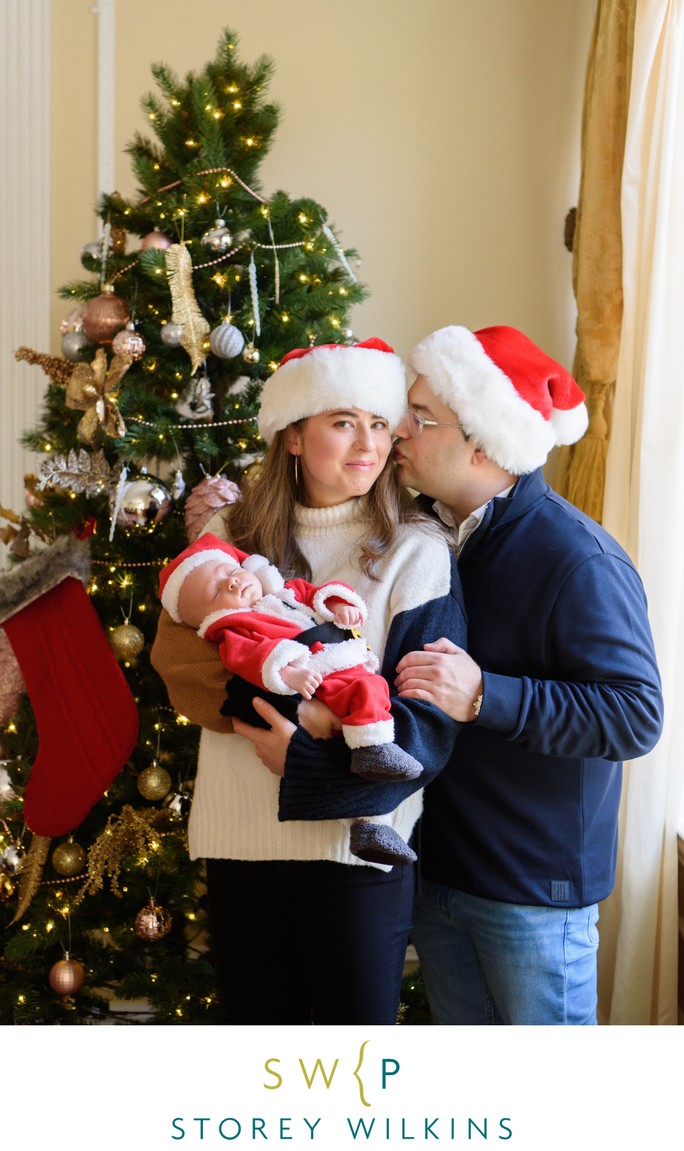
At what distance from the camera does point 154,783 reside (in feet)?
7.60

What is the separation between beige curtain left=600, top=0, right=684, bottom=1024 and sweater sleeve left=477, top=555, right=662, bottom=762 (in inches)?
23.1

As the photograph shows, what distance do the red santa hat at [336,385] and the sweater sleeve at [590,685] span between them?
0.47m

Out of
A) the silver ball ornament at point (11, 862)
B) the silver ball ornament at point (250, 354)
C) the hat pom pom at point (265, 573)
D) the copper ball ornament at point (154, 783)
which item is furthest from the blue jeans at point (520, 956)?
the silver ball ornament at point (250, 354)

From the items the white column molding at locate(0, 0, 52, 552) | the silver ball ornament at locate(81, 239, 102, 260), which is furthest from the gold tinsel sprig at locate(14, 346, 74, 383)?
the white column molding at locate(0, 0, 52, 552)

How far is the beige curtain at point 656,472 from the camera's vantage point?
218 cm

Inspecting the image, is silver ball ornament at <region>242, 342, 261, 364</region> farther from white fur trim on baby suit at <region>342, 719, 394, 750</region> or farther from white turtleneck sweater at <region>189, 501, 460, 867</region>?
white fur trim on baby suit at <region>342, 719, 394, 750</region>

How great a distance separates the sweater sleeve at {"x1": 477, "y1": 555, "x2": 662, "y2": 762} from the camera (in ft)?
5.11

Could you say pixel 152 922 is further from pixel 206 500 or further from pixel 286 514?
pixel 286 514

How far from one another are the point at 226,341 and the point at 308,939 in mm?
1284

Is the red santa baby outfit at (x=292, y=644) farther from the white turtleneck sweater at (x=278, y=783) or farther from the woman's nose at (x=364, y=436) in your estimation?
the woman's nose at (x=364, y=436)

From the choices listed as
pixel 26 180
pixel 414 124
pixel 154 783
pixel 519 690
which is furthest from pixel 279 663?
pixel 26 180
